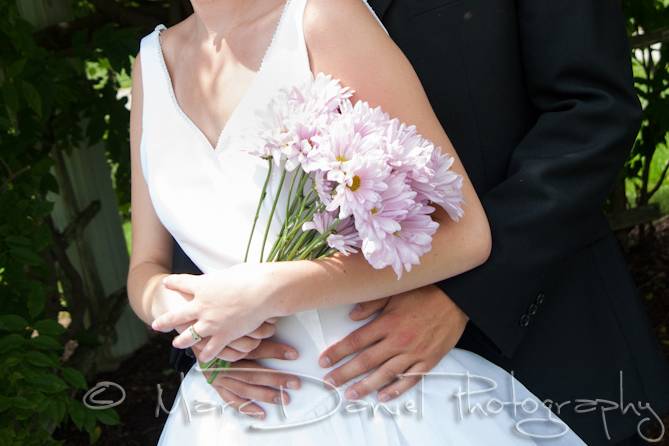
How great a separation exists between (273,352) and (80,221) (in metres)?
2.83

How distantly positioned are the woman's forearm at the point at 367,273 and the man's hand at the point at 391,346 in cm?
8

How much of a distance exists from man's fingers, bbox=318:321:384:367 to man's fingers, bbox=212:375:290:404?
12 centimetres

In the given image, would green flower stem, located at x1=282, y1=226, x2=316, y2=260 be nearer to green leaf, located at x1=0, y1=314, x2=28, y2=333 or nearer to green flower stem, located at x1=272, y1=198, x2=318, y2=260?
green flower stem, located at x1=272, y1=198, x2=318, y2=260

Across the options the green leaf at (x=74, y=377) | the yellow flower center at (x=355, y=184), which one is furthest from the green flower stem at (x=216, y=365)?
the green leaf at (x=74, y=377)

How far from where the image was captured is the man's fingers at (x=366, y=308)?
Answer: 77.5 inches

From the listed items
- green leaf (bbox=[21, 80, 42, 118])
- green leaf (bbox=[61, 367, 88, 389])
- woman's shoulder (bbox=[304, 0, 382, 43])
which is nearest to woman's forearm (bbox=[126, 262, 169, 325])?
woman's shoulder (bbox=[304, 0, 382, 43])

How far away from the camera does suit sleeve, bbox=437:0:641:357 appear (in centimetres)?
199

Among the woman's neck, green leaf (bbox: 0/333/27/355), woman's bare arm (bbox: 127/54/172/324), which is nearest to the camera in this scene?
the woman's neck

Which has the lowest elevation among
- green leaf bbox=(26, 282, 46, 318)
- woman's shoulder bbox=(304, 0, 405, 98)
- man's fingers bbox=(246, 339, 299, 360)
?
green leaf bbox=(26, 282, 46, 318)

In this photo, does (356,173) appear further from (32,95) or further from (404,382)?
(32,95)

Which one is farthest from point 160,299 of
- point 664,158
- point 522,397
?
point 664,158

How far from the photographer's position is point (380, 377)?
1.95 m

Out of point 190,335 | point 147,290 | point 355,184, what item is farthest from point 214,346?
point 355,184

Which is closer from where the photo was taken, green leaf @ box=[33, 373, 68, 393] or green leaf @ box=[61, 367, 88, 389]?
green leaf @ box=[33, 373, 68, 393]
